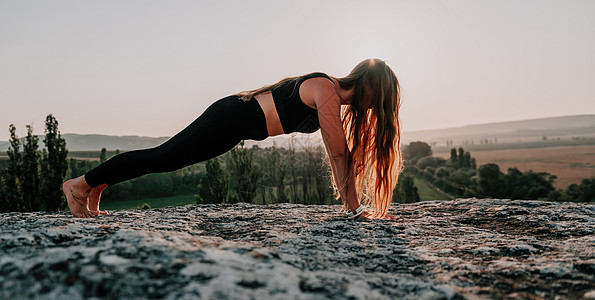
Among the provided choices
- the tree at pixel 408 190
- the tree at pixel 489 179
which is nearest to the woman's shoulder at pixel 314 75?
the tree at pixel 408 190

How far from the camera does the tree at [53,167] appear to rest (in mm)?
16969

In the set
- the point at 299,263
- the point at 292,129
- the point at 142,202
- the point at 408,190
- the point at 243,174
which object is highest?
the point at 292,129

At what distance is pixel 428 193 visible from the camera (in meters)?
41.3

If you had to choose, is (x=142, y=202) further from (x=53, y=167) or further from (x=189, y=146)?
(x=189, y=146)

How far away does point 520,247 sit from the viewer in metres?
1.64

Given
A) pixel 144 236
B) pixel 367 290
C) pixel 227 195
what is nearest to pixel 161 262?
pixel 144 236

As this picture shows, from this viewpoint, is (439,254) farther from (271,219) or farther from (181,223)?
(181,223)

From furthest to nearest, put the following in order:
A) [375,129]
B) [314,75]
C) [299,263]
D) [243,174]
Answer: [243,174]
[375,129]
[314,75]
[299,263]

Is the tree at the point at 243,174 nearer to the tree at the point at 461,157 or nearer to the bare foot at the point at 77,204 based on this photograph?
the bare foot at the point at 77,204

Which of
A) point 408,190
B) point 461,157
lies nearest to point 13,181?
point 408,190

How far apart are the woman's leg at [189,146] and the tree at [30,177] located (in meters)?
18.3

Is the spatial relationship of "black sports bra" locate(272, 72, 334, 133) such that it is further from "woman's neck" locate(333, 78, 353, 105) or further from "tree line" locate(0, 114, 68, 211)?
"tree line" locate(0, 114, 68, 211)

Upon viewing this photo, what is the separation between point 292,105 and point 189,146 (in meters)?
0.96

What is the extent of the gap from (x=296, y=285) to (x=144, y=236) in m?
0.61
